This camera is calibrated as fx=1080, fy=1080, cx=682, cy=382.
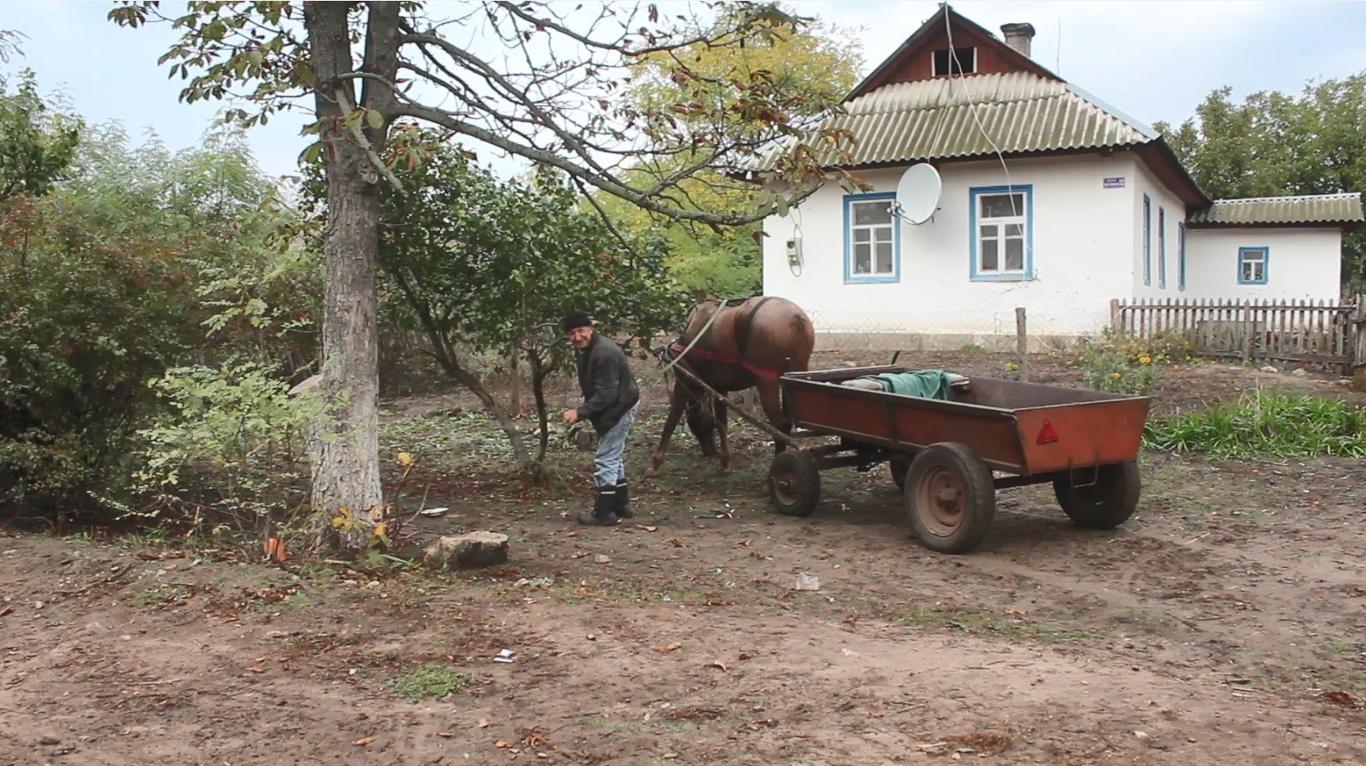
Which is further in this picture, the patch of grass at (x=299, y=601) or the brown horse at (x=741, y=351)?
the brown horse at (x=741, y=351)

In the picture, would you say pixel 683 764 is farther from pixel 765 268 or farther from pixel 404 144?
pixel 765 268

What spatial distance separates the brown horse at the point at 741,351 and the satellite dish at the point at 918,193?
31.2ft

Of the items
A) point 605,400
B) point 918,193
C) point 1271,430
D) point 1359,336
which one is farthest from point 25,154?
point 1359,336

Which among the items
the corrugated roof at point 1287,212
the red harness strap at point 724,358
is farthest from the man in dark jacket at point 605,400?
the corrugated roof at point 1287,212

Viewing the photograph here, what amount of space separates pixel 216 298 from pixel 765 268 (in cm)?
1329

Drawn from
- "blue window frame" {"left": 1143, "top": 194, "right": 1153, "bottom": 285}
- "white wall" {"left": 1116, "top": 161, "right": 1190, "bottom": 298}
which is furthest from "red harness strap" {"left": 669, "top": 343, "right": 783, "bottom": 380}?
"blue window frame" {"left": 1143, "top": 194, "right": 1153, "bottom": 285}

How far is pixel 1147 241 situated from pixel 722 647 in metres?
17.1

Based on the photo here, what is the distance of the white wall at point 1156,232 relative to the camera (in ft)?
59.0

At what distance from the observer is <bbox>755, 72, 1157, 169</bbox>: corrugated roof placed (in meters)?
17.5

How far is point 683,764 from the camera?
12.2 ft

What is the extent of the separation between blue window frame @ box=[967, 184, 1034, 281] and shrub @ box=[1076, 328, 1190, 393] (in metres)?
1.94

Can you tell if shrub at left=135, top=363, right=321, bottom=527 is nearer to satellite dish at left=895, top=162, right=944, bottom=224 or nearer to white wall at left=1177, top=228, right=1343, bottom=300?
satellite dish at left=895, top=162, right=944, bottom=224

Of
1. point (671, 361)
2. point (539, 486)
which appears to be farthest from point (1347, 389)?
point (539, 486)

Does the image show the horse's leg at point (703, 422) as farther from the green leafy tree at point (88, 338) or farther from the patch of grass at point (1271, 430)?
the patch of grass at point (1271, 430)
